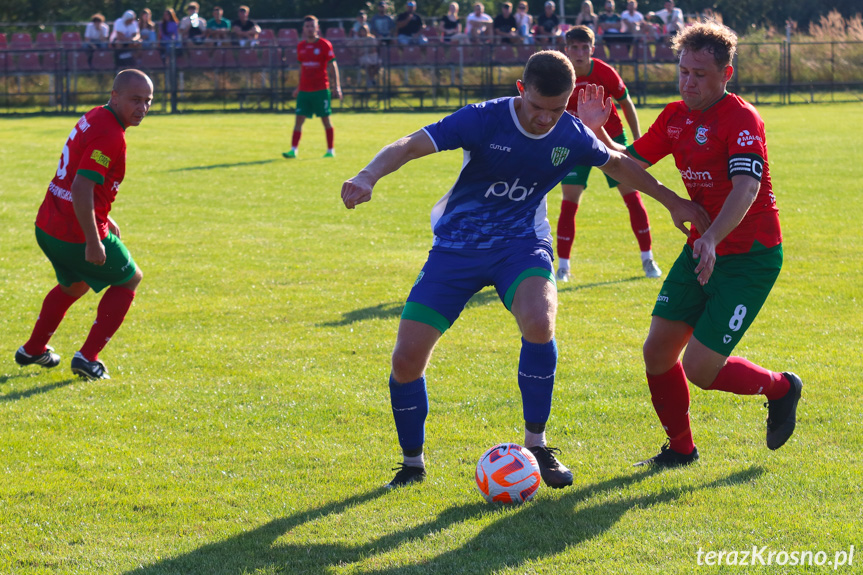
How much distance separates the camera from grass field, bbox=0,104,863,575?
12.2 ft

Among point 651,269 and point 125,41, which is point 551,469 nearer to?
point 651,269

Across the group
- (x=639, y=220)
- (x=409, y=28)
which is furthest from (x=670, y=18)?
(x=639, y=220)

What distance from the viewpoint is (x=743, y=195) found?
4008 mm

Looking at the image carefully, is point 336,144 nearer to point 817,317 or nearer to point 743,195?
point 817,317

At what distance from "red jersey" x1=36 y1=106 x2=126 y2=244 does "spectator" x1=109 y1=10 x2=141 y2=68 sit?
22.8 meters

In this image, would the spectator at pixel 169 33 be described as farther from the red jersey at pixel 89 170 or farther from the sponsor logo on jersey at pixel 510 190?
the sponsor logo on jersey at pixel 510 190

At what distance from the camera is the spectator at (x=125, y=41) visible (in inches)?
1067

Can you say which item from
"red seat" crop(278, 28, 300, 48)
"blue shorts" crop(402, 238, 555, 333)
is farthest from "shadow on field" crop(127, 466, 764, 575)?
"red seat" crop(278, 28, 300, 48)

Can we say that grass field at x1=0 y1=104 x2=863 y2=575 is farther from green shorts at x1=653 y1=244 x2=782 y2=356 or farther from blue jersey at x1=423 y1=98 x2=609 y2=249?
blue jersey at x1=423 y1=98 x2=609 y2=249

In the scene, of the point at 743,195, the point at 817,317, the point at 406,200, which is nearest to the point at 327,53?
the point at 406,200

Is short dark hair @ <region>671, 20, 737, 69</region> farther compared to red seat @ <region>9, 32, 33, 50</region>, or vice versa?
red seat @ <region>9, 32, 33, 50</region>

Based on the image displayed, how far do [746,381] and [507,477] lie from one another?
4.19 feet

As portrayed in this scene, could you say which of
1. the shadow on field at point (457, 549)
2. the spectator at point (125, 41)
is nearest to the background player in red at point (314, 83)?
the spectator at point (125, 41)

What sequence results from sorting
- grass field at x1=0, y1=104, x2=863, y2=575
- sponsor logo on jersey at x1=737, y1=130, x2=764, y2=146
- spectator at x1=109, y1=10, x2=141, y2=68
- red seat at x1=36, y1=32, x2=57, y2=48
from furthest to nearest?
red seat at x1=36, y1=32, x2=57, y2=48
spectator at x1=109, y1=10, x2=141, y2=68
sponsor logo on jersey at x1=737, y1=130, x2=764, y2=146
grass field at x1=0, y1=104, x2=863, y2=575
